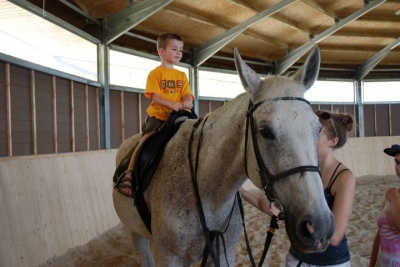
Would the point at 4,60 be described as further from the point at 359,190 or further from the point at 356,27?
the point at 356,27

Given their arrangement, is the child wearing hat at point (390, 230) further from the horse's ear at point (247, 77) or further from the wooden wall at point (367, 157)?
the wooden wall at point (367, 157)

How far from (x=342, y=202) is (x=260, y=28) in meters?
8.49

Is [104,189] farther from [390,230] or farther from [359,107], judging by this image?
[359,107]

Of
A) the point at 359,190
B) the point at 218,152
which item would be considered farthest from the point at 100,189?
the point at 359,190

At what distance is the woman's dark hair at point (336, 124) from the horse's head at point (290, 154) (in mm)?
393

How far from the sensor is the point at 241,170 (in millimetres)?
1501

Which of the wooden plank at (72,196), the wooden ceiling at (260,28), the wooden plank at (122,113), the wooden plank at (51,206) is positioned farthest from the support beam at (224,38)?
the wooden plank at (51,206)

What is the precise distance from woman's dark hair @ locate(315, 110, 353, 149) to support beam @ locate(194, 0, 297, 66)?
629 centimetres

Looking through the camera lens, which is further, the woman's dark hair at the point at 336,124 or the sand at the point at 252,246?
the sand at the point at 252,246

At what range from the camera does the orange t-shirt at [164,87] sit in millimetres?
2330

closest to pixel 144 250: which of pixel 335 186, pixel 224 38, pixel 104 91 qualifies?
pixel 335 186

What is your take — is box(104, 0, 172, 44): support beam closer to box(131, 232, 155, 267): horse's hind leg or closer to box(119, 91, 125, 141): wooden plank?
box(119, 91, 125, 141): wooden plank

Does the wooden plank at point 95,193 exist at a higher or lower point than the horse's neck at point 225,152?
lower

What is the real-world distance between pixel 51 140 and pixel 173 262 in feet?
14.6
